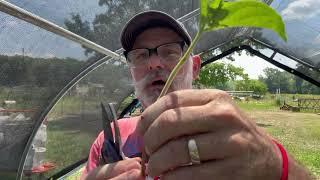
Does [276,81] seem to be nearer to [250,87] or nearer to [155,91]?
[250,87]

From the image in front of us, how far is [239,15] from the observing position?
1.98 feet

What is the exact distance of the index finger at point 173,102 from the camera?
0.71 metres

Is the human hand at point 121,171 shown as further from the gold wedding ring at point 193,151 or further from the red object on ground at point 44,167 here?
the red object on ground at point 44,167

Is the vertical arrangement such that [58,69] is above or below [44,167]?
above

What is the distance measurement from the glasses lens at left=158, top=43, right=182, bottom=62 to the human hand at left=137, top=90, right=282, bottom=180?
101cm

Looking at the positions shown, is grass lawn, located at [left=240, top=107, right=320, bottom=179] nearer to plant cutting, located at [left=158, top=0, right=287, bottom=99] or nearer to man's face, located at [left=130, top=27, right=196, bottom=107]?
man's face, located at [left=130, top=27, right=196, bottom=107]

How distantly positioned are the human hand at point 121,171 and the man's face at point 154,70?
742mm

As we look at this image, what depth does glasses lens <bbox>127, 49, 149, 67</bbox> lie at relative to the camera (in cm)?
176

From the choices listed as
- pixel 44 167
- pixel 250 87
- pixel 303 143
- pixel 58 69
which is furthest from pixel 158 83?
pixel 250 87

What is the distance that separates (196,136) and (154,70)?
102cm

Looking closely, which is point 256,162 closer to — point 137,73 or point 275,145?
point 275,145

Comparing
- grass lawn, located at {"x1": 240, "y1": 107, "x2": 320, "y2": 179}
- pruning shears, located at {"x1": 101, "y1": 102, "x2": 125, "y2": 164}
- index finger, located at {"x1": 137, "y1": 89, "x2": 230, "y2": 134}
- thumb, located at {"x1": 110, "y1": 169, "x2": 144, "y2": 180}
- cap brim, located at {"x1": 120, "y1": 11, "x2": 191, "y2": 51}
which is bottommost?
grass lawn, located at {"x1": 240, "y1": 107, "x2": 320, "y2": 179}

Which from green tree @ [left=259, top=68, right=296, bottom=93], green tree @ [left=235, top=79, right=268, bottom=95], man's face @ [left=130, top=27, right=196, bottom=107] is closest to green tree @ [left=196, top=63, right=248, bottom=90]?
green tree @ [left=235, top=79, right=268, bottom=95]

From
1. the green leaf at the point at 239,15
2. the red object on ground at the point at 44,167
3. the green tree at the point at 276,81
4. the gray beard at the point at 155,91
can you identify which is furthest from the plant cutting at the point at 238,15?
the green tree at the point at 276,81
